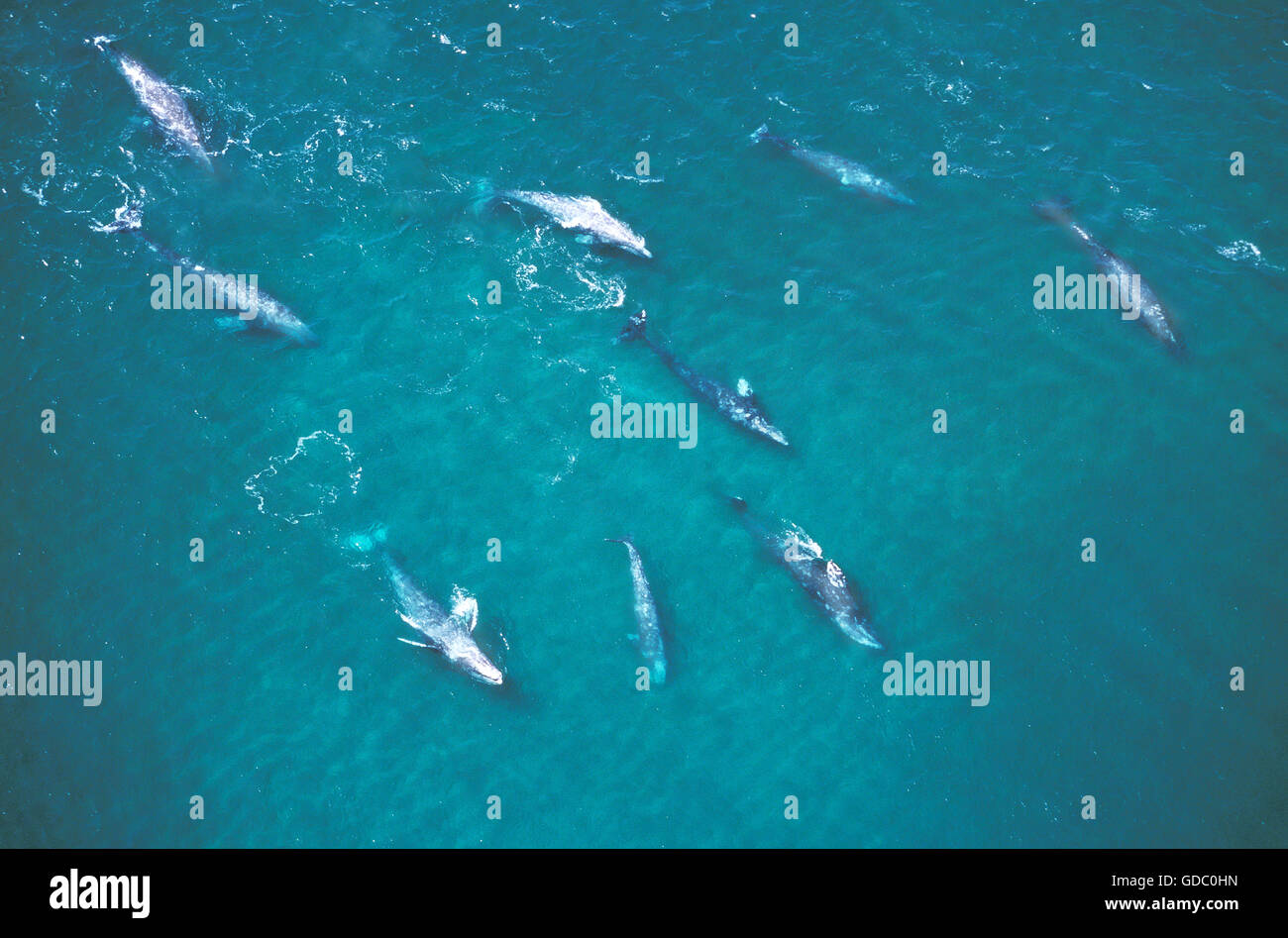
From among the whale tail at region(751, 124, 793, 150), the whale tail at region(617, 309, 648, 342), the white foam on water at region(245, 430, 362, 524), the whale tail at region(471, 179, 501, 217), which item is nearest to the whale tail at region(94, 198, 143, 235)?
the white foam on water at region(245, 430, 362, 524)

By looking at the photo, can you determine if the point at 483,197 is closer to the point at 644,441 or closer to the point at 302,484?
the point at 644,441

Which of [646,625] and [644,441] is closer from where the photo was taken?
[646,625]

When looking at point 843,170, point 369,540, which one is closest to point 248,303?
point 369,540

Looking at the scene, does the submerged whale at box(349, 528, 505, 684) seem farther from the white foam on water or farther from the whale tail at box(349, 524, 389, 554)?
the white foam on water

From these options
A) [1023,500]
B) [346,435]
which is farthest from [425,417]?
[1023,500]

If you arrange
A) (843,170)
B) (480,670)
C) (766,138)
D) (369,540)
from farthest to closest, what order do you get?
(766,138)
(843,170)
(369,540)
(480,670)
